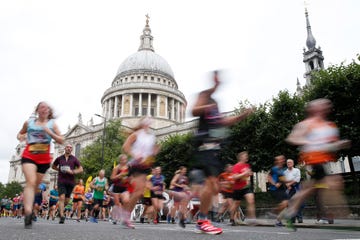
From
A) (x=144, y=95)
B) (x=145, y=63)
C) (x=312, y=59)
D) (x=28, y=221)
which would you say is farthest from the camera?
(x=145, y=63)

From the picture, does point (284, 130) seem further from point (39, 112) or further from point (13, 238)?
point (13, 238)

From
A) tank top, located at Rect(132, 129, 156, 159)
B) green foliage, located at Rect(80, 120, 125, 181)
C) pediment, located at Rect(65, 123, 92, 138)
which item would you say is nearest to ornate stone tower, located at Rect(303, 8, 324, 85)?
green foliage, located at Rect(80, 120, 125, 181)

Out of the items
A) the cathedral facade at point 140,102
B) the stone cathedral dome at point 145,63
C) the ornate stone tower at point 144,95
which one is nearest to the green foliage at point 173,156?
the cathedral facade at point 140,102

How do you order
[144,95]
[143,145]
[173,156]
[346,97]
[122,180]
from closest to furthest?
[143,145] < [122,180] < [346,97] < [173,156] < [144,95]

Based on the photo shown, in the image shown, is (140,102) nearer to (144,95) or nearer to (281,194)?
(144,95)

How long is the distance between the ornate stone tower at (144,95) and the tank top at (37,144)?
197 feet

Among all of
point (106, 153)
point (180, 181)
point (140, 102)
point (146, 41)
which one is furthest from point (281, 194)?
point (146, 41)

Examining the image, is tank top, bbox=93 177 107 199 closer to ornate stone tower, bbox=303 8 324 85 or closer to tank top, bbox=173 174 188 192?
tank top, bbox=173 174 188 192

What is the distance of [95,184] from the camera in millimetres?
12531

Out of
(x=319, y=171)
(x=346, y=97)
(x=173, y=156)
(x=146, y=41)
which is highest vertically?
(x=146, y=41)

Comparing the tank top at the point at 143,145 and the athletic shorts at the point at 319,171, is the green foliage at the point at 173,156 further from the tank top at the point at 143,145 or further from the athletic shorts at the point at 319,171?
the athletic shorts at the point at 319,171

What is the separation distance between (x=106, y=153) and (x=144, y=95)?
2823cm

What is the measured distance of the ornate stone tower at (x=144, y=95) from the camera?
70500 mm

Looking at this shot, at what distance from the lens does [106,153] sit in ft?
152
